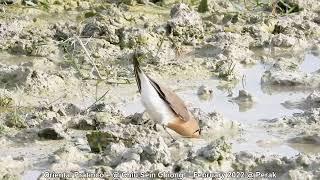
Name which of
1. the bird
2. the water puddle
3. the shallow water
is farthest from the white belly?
the water puddle

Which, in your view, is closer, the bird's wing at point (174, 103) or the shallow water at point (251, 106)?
the bird's wing at point (174, 103)

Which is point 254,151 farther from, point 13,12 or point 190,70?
point 13,12

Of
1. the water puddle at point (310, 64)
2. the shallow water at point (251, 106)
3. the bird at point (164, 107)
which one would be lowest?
the shallow water at point (251, 106)

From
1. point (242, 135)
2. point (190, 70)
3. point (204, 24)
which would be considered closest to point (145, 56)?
point (190, 70)

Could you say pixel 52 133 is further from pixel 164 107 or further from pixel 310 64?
pixel 310 64

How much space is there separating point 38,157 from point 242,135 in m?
1.44

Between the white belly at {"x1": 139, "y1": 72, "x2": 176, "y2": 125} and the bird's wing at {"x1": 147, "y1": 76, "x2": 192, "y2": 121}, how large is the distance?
0.03 meters

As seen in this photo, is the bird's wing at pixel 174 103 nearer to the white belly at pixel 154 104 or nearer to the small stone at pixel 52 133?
the white belly at pixel 154 104

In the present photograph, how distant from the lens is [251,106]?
672cm

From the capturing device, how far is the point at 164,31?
8.19 m

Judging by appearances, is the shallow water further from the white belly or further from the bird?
the white belly

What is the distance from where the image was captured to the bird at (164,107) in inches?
219

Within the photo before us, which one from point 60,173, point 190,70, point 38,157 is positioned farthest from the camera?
point 190,70

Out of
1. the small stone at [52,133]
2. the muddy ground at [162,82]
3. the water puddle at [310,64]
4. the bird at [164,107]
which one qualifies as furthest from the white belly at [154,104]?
A: the water puddle at [310,64]
